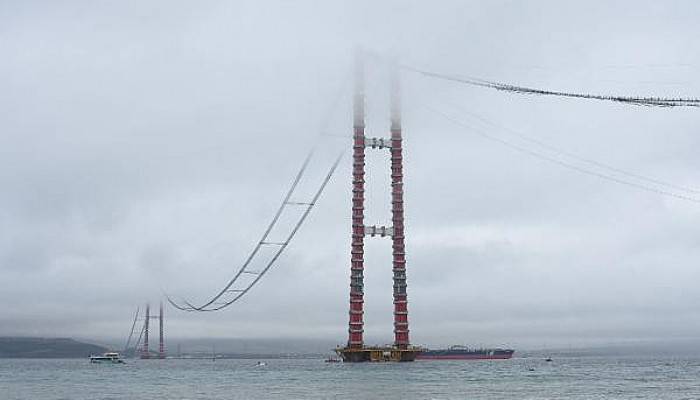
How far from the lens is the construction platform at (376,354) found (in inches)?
6166

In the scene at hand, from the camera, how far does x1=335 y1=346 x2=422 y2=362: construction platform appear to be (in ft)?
514

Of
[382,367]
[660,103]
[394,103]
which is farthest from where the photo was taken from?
[394,103]

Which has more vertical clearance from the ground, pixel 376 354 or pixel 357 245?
pixel 357 245

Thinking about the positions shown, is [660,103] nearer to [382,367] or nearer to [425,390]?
[425,390]

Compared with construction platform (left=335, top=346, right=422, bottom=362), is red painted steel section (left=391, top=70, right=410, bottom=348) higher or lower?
higher

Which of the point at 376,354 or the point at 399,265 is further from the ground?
the point at 399,265

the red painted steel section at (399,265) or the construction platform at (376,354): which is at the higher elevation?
the red painted steel section at (399,265)

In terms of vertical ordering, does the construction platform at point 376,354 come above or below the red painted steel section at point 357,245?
below

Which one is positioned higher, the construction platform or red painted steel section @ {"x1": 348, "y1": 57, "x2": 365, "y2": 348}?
red painted steel section @ {"x1": 348, "y1": 57, "x2": 365, "y2": 348}

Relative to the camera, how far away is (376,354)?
514 feet

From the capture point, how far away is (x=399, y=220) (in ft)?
521

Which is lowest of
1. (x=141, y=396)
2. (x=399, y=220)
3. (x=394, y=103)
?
(x=141, y=396)

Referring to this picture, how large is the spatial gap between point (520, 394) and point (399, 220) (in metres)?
61.1

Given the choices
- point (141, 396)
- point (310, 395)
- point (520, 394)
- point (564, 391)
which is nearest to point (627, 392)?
point (564, 391)
